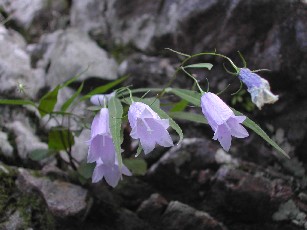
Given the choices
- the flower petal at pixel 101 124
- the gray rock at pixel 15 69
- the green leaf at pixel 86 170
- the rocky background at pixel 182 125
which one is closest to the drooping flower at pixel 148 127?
the flower petal at pixel 101 124

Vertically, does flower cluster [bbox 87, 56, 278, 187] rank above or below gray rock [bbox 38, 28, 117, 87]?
above

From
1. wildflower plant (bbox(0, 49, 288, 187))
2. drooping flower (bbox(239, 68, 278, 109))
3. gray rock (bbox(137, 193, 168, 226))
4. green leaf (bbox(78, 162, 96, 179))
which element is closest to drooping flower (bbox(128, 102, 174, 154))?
wildflower plant (bbox(0, 49, 288, 187))

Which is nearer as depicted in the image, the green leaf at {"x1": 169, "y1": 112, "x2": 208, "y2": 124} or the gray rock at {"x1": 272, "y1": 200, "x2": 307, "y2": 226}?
the green leaf at {"x1": 169, "y1": 112, "x2": 208, "y2": 124}

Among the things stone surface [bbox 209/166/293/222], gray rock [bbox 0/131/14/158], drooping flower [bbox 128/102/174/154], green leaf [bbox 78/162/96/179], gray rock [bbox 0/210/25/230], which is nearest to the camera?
drooping flower [bbox 128/102/174/154]

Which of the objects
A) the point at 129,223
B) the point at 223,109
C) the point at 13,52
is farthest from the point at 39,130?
the point at 223,109

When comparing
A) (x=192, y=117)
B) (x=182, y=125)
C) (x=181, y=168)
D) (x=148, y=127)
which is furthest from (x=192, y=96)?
(x=182, y=125)

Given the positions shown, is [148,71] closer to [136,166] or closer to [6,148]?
[136,166]

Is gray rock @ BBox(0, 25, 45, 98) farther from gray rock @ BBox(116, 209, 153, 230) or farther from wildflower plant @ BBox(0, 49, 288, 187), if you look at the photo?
gray rock @ BBox(116, 209, 153, 230)
